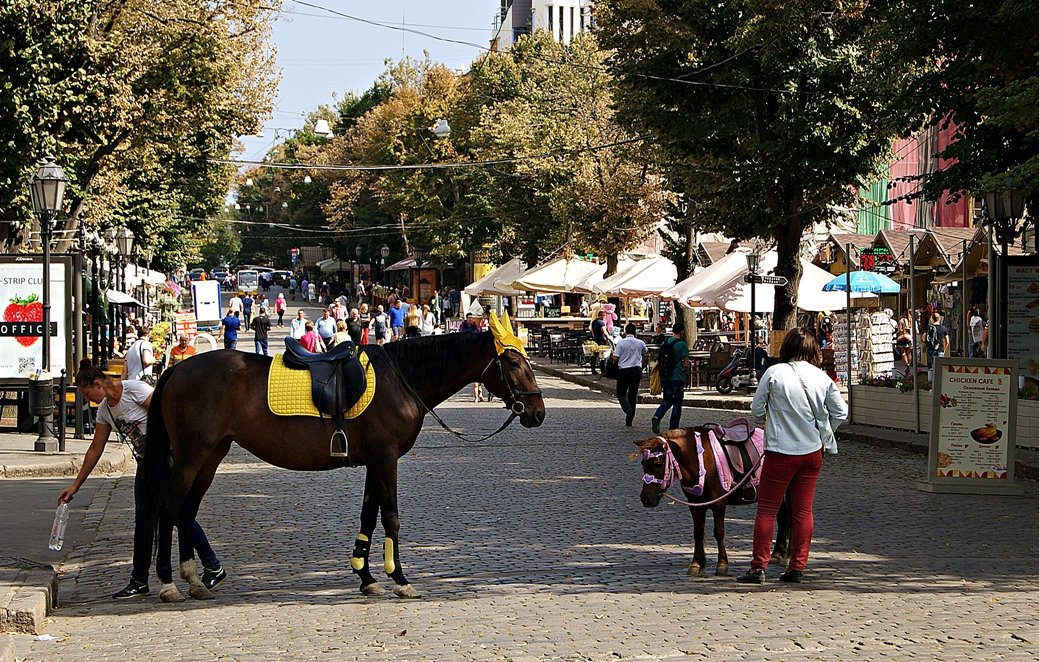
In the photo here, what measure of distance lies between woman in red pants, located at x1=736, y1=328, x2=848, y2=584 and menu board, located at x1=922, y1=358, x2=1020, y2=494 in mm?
5521

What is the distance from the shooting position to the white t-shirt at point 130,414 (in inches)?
376

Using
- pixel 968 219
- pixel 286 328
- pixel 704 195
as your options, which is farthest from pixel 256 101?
pixel 286 328

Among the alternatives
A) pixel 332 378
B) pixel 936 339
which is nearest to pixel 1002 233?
pixel 332 378

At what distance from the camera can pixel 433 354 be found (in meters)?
9.70

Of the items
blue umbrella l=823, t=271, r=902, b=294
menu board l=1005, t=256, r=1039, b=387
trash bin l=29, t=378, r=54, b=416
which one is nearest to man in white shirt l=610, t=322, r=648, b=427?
menu board l=1005, t=256, r=1039, b=387

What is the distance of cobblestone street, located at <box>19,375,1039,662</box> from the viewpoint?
25.3ft

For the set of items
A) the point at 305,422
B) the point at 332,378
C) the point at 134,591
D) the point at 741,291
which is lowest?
the point at 134,591

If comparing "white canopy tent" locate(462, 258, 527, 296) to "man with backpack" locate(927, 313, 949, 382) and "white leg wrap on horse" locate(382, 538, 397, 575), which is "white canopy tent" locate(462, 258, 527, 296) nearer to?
"man with backpack" locate(927, 313, 949, 382)

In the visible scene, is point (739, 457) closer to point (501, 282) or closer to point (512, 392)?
point (512, 392)

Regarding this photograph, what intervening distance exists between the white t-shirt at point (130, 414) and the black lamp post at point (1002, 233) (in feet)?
40.1

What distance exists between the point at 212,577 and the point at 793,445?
13.3 ft

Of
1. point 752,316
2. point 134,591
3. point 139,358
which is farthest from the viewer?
point 752,316

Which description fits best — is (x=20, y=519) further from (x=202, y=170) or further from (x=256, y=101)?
(x=202, y=170)

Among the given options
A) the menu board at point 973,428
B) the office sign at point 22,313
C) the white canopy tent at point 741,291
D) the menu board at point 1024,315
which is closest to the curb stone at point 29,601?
the menu board at point 973,428
